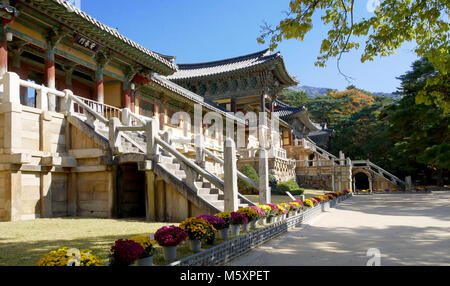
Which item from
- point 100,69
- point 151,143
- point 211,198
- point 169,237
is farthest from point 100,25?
point 169,237

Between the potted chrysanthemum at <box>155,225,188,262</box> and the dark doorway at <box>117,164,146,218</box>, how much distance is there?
562cm

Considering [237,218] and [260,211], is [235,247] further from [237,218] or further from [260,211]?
[260,211]

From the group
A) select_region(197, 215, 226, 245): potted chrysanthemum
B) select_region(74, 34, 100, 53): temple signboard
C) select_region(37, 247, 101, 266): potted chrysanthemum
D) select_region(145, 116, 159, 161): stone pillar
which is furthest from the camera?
select_region(74, 34, 100, 53): temple signboard

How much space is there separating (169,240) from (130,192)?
646 centimetres

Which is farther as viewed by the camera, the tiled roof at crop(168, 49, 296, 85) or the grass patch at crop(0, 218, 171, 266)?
the tiled roof at crop(168, 49, 296, 85)

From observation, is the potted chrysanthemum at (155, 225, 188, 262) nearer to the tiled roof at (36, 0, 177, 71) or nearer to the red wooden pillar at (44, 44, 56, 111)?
the tiled roof at (36, 0, 177, 71)

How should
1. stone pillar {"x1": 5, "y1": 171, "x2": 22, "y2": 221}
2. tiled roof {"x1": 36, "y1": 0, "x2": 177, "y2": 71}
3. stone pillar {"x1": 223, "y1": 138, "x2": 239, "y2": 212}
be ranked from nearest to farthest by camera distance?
stone pillar {"x1": 223, "y1": 138, "x2": 239, "y2": 212} < stone pillar {"x1": 5, "y1": 171, "x2": 22, "y2": 221} < tiled roof {"x1": 36, "y1": 0, "x2": 177, "y2": 71}

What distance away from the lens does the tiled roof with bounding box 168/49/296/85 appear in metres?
30.5

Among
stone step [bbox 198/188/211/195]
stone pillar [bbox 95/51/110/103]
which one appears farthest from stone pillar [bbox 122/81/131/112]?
stone step [bbox 198/188/211/195]

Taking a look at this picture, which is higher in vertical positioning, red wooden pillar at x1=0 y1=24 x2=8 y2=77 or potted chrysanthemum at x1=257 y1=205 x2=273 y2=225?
red wooden pillar at x1=0 y1=24 x2=8 y2=77

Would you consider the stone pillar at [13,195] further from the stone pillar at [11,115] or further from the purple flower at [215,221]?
the purple flower at [215,221]
